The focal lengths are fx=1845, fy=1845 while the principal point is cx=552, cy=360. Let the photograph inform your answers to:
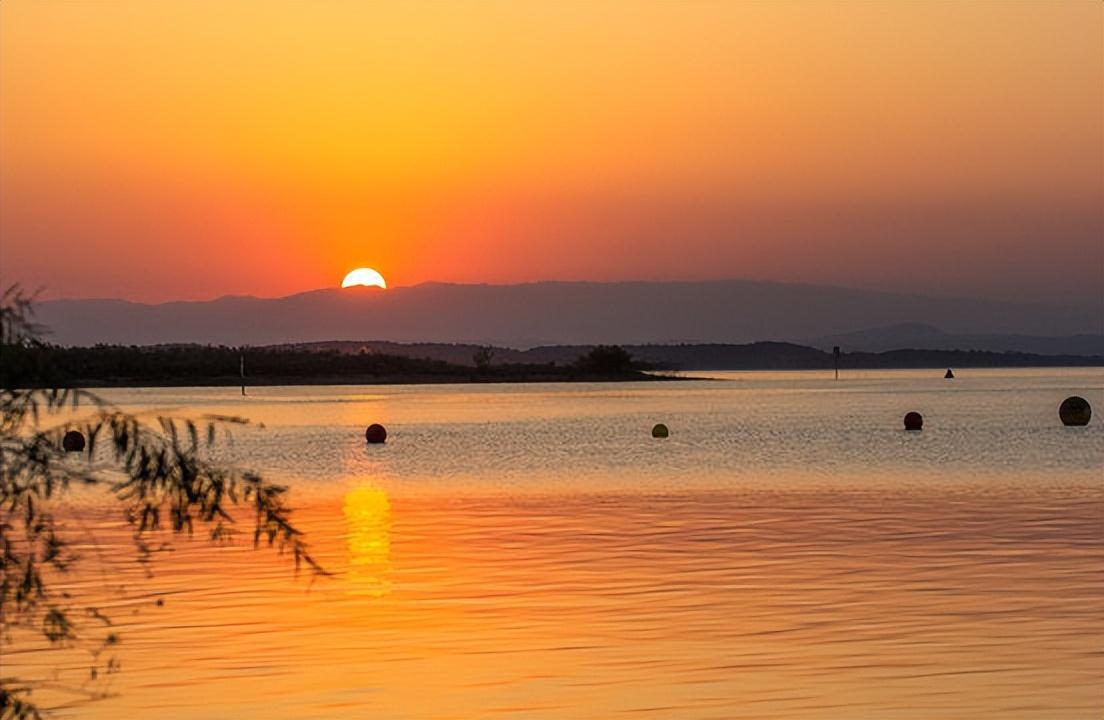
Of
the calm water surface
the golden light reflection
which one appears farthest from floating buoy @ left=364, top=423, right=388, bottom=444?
the golden light reflection

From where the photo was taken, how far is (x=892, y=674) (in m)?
14.3

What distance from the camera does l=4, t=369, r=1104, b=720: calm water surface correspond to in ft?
45.4

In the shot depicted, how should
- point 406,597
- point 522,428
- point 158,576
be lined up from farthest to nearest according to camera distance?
point 522,428, point 158,576, point 406,597

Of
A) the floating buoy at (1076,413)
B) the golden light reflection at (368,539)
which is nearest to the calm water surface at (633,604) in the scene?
the golden light reflection at (368,539)

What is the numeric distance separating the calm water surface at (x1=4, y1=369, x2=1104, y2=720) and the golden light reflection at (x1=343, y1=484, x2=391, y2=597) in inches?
3.7

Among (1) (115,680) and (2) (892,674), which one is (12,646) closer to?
(1) (115,680)

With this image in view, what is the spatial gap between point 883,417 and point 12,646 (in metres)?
67.3

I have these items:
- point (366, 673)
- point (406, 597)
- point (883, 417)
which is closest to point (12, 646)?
point (366, 673)

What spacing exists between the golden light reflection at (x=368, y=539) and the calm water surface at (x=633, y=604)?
0.09 meters

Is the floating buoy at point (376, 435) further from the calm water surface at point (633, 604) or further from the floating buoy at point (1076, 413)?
the floating buoy at point (1076, 413)

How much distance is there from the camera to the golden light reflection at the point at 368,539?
21.0m

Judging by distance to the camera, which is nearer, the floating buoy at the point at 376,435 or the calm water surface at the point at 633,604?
the calm water surface at the point at 633,604

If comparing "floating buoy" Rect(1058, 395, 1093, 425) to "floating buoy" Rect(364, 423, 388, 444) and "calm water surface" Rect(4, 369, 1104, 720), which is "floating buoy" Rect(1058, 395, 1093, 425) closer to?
"floating buoy" Rect(364, 423, 388, 444)

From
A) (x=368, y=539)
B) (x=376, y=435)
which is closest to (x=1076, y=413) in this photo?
(x=376, y=435)
